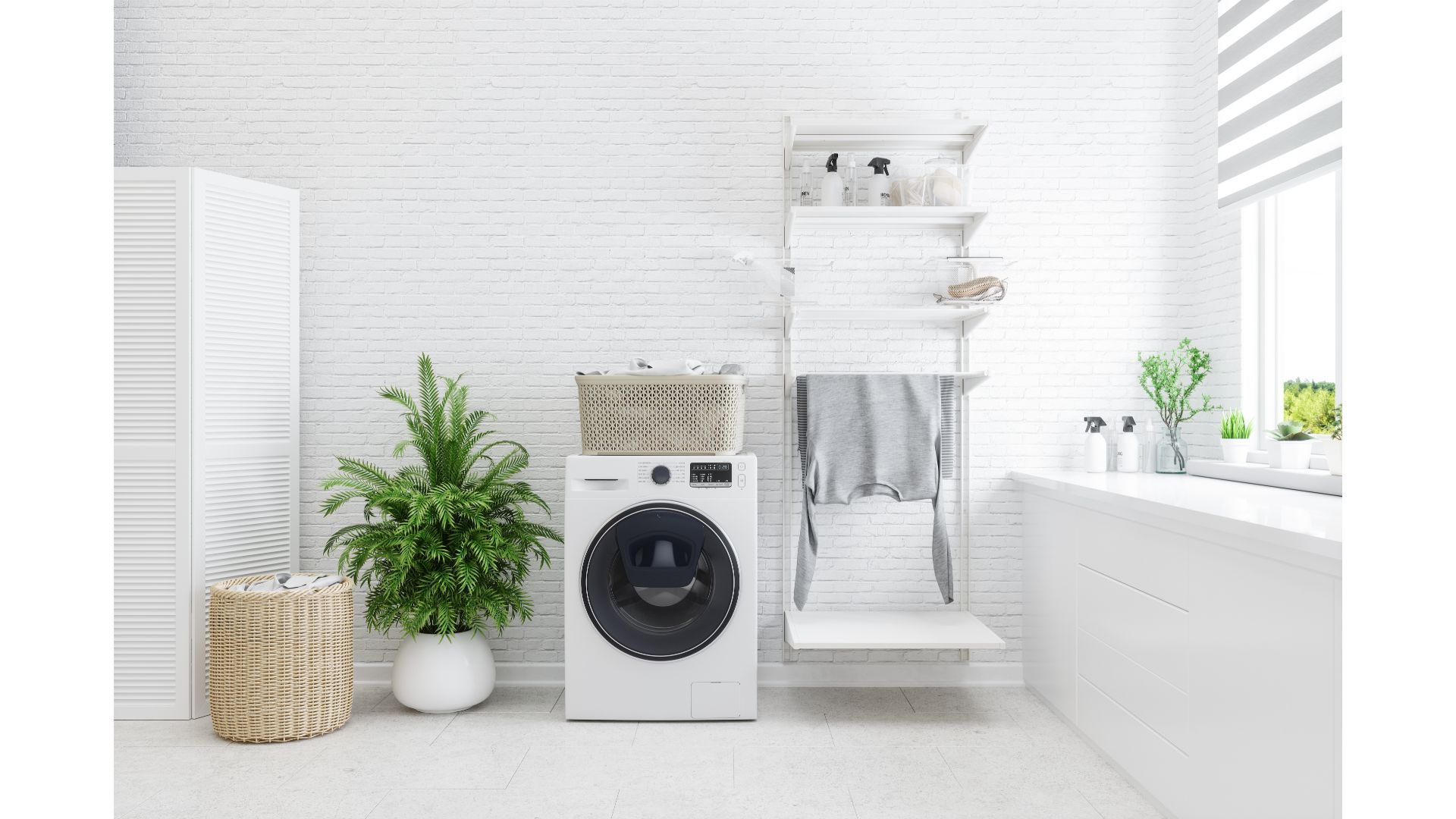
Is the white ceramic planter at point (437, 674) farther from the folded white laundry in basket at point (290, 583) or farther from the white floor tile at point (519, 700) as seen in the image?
the folded white laundry in basket at point (290, 583)

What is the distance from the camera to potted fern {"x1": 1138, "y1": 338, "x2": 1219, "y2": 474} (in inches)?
121

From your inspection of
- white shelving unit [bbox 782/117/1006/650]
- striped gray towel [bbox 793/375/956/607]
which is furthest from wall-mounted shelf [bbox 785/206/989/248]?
striped gray towel [bbox 793/375/956/607]

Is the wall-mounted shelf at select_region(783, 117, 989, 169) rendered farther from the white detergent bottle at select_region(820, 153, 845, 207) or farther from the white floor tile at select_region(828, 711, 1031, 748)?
the white floor tile at select_region(828, 711, 1031, 748)

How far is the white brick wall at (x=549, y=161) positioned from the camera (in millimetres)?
3207

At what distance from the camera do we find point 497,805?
7.14 ft

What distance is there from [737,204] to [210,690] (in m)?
2.40

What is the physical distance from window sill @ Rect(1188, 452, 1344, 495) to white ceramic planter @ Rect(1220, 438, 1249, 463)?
0.03 meters

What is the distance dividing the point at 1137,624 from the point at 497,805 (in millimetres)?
1739

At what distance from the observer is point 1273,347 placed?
9.78 feet

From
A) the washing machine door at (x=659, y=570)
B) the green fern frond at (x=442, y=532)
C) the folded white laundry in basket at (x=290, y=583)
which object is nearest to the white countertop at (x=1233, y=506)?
the washing machine door at (x=659, y=570)

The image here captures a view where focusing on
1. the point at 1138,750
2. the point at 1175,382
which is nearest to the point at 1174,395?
the point at 1175,382

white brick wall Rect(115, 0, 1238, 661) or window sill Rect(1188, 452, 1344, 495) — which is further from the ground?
white brick wall Rect(115, 0, 1238, 661)
